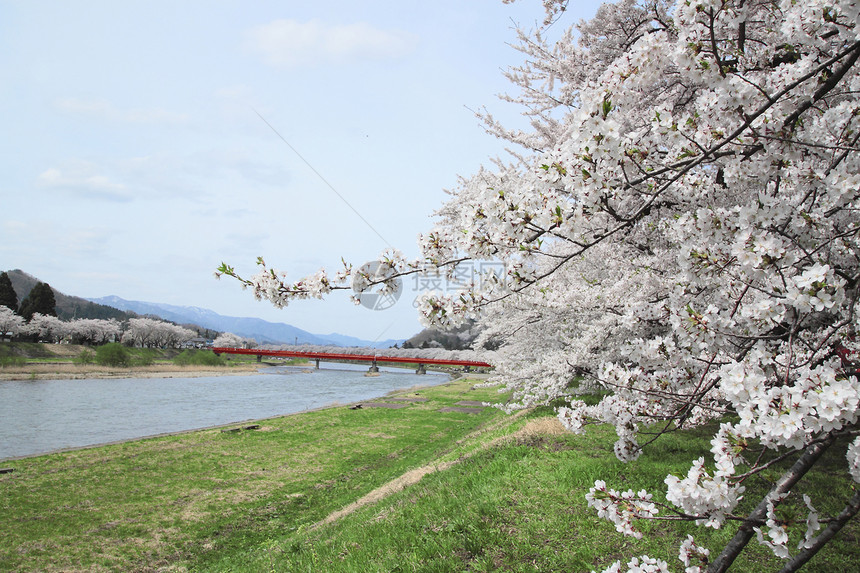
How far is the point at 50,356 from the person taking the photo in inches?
2419

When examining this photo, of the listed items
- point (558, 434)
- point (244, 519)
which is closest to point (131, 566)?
point (244, 519)

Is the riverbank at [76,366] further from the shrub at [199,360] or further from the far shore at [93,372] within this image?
the shrub at [199,360]

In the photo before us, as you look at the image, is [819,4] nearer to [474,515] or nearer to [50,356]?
[474,515]

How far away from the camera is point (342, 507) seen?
10.1 metres

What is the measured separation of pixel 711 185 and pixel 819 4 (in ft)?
7.56

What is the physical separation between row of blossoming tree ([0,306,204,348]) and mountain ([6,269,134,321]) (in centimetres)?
3198

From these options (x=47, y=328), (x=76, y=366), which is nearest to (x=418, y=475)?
(x=76, y=366)

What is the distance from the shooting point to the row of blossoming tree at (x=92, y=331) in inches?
2354

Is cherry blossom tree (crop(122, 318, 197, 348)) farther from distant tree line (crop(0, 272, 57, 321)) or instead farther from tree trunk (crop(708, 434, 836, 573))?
tree trunk (crop(708, 434, 836, 573))

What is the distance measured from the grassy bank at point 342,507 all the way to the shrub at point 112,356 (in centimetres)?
4616

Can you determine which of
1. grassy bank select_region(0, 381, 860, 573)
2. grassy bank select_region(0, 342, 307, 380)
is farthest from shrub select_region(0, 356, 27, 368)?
grassy bank select_region(0, 381, 860, 573)

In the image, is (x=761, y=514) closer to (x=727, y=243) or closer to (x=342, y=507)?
(x=727, y=243)

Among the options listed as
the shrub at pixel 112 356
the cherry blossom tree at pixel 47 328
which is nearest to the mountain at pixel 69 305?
the cherry blossom tree at pixel 47 328

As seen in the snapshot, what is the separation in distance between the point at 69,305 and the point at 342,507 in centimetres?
14824
